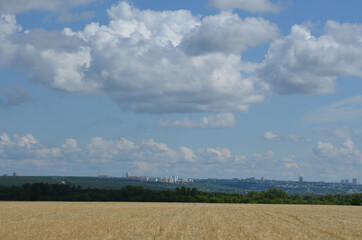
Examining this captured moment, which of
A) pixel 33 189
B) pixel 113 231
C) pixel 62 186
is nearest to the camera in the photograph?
pixel 113 231

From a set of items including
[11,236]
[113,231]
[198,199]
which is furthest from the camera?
[198,199]

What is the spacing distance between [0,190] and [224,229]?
140325 millimetres

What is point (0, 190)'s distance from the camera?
160 metres

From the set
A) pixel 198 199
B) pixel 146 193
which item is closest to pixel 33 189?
pixel 146 193

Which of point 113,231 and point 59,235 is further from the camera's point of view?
point 113,231

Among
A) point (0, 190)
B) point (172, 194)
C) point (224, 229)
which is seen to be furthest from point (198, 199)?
point (224, 229)

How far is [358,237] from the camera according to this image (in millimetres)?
33812

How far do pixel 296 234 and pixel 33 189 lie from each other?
121 meters

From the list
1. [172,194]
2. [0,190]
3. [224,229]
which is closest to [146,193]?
[172,194]

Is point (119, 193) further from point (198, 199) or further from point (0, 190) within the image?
point (0, 190)

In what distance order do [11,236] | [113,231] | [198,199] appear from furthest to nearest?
[198,199]
[113,231]
[11,236]

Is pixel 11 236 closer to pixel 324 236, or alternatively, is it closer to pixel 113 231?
pixel 113 231

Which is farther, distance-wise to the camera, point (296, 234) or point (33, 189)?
point (33, 189)

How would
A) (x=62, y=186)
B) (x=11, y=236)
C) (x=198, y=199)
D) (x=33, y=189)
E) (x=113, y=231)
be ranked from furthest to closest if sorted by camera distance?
(x=62, y=186), (x=198, y=199), (x=33, y=189), (x=113, y=231), (x=11, y=236)
